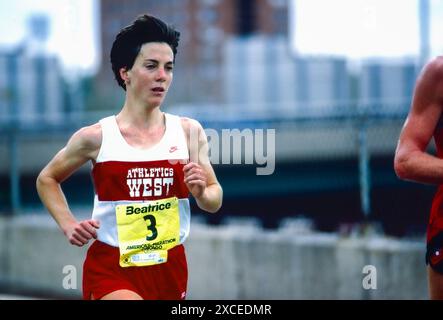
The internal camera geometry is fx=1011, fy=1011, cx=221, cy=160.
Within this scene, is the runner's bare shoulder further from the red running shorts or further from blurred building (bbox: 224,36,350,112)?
blurred building (bbox: 224,36,350,112)

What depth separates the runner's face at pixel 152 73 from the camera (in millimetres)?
3934

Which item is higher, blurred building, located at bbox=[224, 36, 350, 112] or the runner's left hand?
blurred building, located at bbox=[224, 36, 350, 112]

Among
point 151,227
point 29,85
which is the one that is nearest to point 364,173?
point 151,227

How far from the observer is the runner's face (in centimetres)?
393

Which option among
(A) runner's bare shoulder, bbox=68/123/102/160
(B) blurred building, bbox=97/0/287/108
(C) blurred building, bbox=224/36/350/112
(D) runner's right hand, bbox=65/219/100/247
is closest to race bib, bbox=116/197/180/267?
(D) runner's right hand, bbox=65/219/100/247

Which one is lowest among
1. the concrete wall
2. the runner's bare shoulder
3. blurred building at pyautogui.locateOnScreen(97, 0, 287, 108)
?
the concrete wall

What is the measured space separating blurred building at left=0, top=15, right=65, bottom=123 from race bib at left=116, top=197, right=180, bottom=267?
69.0 feet

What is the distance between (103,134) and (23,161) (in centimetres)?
1873

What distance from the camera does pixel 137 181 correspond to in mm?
3879

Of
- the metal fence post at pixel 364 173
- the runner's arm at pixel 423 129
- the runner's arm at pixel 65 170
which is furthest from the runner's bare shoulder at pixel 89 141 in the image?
the metal fence post at pixel 364 173

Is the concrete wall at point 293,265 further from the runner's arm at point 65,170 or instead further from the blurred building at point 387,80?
the blurred building at point 387,80

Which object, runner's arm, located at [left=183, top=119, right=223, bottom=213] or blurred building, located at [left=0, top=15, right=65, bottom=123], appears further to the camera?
blurred building, located at [left=0, top=15, right=65, bottom=123]

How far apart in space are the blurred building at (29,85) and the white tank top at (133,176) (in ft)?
68.8
